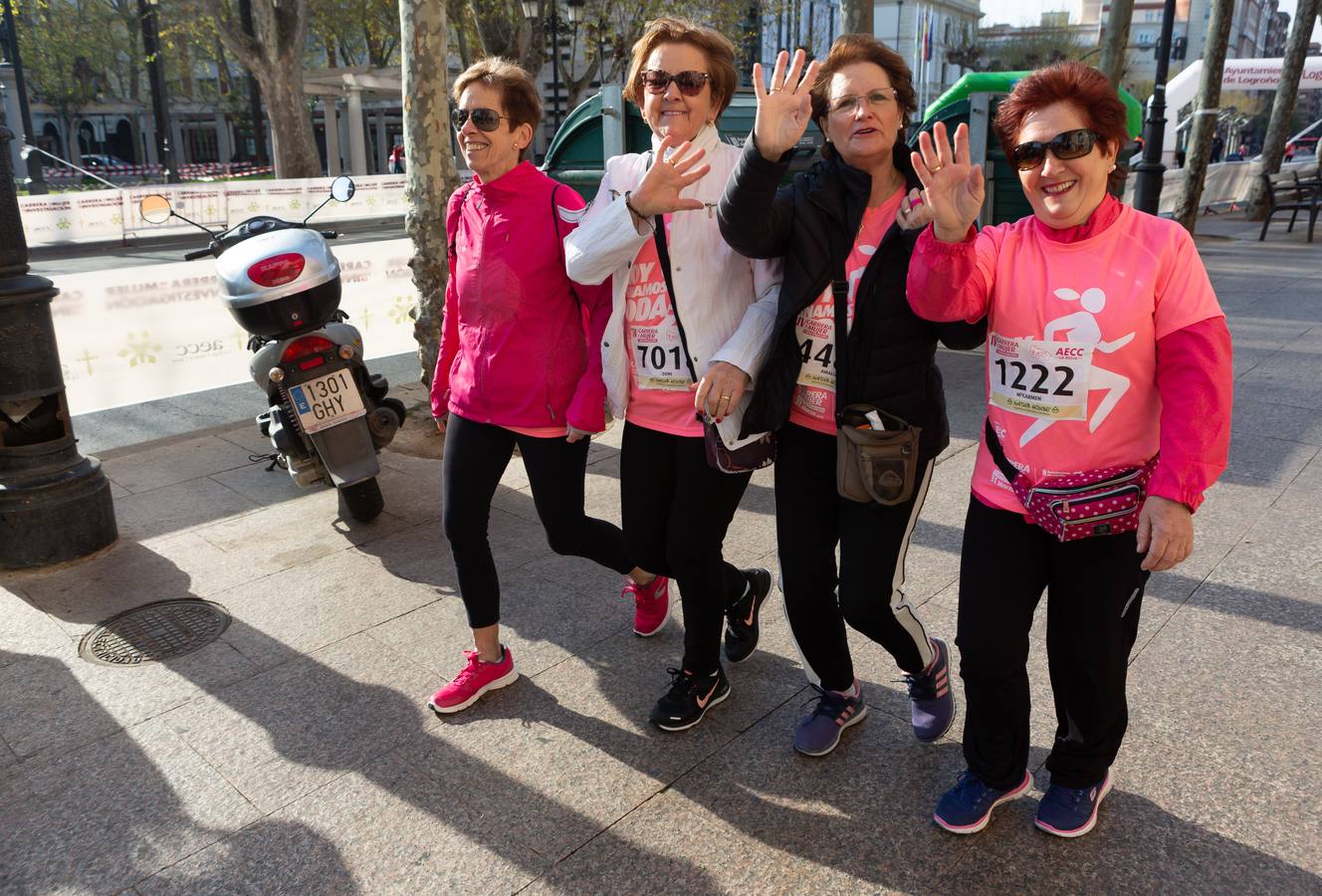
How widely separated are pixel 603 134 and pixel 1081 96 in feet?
20.3

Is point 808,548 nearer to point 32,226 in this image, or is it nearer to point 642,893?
point 642,893

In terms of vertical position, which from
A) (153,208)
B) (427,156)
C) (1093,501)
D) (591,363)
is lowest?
(1093,501)

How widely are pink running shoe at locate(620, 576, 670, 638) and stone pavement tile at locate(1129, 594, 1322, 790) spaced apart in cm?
156

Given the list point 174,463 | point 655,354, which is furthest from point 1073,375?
point 174,463

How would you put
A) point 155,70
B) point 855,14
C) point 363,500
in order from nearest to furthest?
1. point 363,500
2. point 855,14
3. point 155,70

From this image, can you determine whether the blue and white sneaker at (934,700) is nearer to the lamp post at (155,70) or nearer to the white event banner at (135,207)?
the white event banner at (135,207)

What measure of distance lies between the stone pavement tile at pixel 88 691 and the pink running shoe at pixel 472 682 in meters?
0.79

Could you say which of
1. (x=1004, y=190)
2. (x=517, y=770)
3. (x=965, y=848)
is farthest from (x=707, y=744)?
(x=1004, y=190)

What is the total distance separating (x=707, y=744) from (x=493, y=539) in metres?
1.96

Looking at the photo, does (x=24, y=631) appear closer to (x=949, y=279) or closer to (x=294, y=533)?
(x=294, y=533)

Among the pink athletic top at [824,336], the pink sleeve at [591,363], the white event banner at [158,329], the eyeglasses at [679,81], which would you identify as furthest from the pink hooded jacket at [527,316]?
the white event banner at [158,329]

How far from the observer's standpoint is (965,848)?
253 cm

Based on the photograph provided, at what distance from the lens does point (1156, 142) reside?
14.5 metres

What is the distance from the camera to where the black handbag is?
8.73 feet
